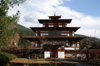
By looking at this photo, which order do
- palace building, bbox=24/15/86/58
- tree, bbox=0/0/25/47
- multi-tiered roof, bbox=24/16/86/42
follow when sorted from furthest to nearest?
multi-tiered roof, bbox=24/16/86/42, palace building, bbox=24/15/86/58, tree, bbox=0/0/25/47

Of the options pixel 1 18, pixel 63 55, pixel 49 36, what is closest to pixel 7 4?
pixel 1 18

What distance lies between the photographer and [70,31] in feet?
134

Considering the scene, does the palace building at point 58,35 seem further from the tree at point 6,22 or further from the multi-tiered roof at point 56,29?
the tree at point 6,22

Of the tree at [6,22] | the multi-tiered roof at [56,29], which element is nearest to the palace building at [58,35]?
the multi-tiered roof at [56,29]

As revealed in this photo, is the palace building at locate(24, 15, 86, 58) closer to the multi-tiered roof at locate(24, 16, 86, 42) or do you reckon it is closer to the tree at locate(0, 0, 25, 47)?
the multi-tiered roof at locate(24, 16, 86, 42)

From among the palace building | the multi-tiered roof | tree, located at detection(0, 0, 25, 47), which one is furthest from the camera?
the multi-tiered roof

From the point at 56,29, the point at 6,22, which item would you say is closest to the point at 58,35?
the point at 56,29

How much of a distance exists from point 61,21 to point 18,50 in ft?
57.5

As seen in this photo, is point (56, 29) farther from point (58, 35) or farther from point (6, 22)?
point (6, 22)

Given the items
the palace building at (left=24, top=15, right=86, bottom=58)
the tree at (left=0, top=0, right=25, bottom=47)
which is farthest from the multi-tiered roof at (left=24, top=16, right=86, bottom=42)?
the tree at (left=0, top=0, right=25, bottom=47)

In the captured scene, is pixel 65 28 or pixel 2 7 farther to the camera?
pixel 65 28

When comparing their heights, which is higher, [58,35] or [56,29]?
[56,29]

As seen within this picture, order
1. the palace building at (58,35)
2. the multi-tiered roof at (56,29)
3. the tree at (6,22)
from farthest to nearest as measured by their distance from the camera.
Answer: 1. the multi-tiered roof at (56,29)
2. the palace building at (58,35)
3. the tree at (6,22)

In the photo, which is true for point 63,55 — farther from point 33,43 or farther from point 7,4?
point 7,4
